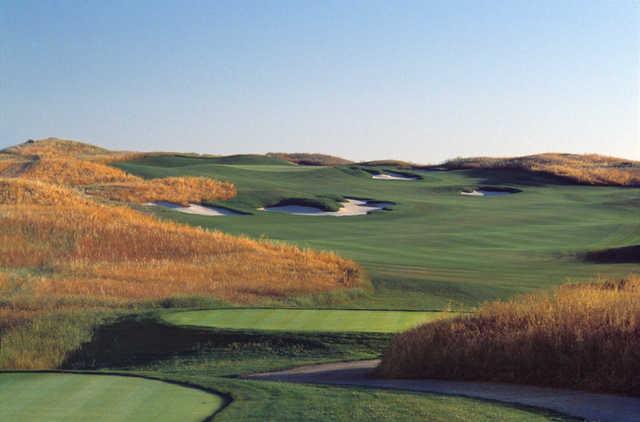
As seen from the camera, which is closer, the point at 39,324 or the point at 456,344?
the point at 456,344

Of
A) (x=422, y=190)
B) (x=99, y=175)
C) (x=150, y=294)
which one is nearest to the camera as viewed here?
(x=150, y=294)

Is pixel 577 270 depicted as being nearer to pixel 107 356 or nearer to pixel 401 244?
pixel 401 244

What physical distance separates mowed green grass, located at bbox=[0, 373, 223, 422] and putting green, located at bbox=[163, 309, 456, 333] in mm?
5448

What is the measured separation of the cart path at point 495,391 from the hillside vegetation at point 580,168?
57130mm

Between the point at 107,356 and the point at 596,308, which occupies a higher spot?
the point at 596,308

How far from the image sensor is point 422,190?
61.2m

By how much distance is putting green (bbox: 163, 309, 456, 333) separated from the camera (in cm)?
1683

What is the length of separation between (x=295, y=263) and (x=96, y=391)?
53.4 ft

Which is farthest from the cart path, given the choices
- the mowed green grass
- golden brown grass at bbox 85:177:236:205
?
golden brown grass at bbox 85:177:236:205

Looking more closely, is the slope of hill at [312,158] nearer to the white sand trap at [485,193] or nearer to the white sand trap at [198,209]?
the white sand trap at [485,193]

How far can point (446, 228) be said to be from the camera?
43000 mm

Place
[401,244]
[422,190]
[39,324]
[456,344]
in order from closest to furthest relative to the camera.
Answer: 1. [456,344]
2. [39,324]
3. [401,244]
4. [422,190]

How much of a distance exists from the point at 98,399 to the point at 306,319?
753cm

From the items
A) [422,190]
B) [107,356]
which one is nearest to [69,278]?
[107,356]
